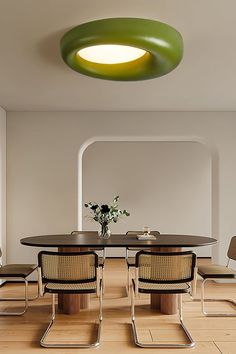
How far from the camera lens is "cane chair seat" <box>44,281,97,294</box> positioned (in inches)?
140

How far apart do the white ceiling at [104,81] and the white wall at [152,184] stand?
252cm

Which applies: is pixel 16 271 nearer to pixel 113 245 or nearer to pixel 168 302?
pixel 113 245

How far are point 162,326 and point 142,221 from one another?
458 centimetres

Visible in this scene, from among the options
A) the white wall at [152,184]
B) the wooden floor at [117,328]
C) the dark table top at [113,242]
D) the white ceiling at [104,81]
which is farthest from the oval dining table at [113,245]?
the white wall at [152,184]

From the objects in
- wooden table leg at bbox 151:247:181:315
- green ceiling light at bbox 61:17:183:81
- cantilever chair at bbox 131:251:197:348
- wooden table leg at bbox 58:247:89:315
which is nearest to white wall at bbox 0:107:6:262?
wooden table leg at bbox 58:247:89:315

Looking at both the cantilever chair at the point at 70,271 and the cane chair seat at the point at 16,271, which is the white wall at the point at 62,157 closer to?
the cane chair seat at the point at 16,271

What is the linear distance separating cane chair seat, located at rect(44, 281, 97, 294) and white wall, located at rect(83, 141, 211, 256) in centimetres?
476

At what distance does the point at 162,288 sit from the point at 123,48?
2.09 m

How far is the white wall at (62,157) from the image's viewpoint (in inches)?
238

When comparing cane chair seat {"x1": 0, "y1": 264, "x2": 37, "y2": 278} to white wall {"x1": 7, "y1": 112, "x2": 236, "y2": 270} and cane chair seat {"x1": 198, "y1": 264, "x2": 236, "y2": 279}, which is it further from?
cane chair seat {"x1": 198, "y1": 264, "x2": 236, "y2": 279}

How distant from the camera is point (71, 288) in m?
3.57

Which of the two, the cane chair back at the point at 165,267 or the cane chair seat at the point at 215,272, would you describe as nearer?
the cane chair back at the point at 165,267

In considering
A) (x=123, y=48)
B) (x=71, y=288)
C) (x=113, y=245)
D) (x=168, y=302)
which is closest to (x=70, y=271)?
(x=71, y=288)

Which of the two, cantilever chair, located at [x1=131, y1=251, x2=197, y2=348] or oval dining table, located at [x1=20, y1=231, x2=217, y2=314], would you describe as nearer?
cantilever chair, located at [x1=131, y1=251, x2=197, y2=348]
